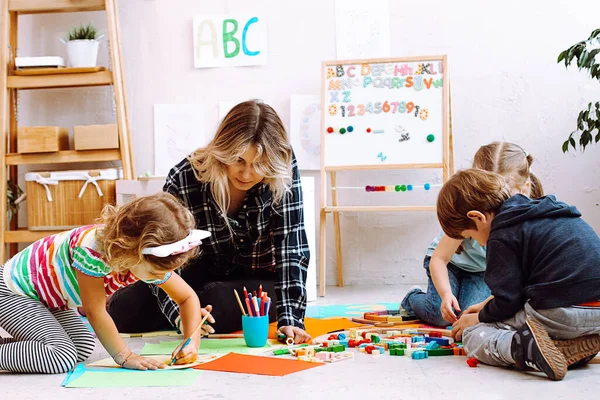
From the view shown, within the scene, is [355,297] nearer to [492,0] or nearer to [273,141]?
[273,141]

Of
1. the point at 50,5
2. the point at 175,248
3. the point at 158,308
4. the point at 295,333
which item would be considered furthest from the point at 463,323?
the point at 50,5

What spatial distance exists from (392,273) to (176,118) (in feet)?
4.43

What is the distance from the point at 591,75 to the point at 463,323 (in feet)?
5.86

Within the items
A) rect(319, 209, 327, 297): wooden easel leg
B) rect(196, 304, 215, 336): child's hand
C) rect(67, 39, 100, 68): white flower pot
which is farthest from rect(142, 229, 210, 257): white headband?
rect(67, 39, 100, 68): white flower pot


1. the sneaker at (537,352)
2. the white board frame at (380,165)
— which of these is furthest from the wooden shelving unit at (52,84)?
the sneaker at (537,352)

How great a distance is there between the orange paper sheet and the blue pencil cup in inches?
4.6

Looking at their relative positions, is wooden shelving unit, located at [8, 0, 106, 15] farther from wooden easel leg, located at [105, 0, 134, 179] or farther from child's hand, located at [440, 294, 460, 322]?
child's hand, located at [440, 294, 460, 322]

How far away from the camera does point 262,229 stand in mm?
2377

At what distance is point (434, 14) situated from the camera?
151 inches

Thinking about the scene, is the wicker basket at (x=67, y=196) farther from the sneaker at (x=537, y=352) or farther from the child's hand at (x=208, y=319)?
the sneaker at (x=537, y=352)

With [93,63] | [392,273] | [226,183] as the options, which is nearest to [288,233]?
[226,183]

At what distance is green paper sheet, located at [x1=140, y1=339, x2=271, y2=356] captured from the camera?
2059 millimetres

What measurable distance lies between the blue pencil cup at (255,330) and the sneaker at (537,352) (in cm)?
67

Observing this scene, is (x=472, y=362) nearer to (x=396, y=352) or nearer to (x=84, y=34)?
(x=396, y=352)
